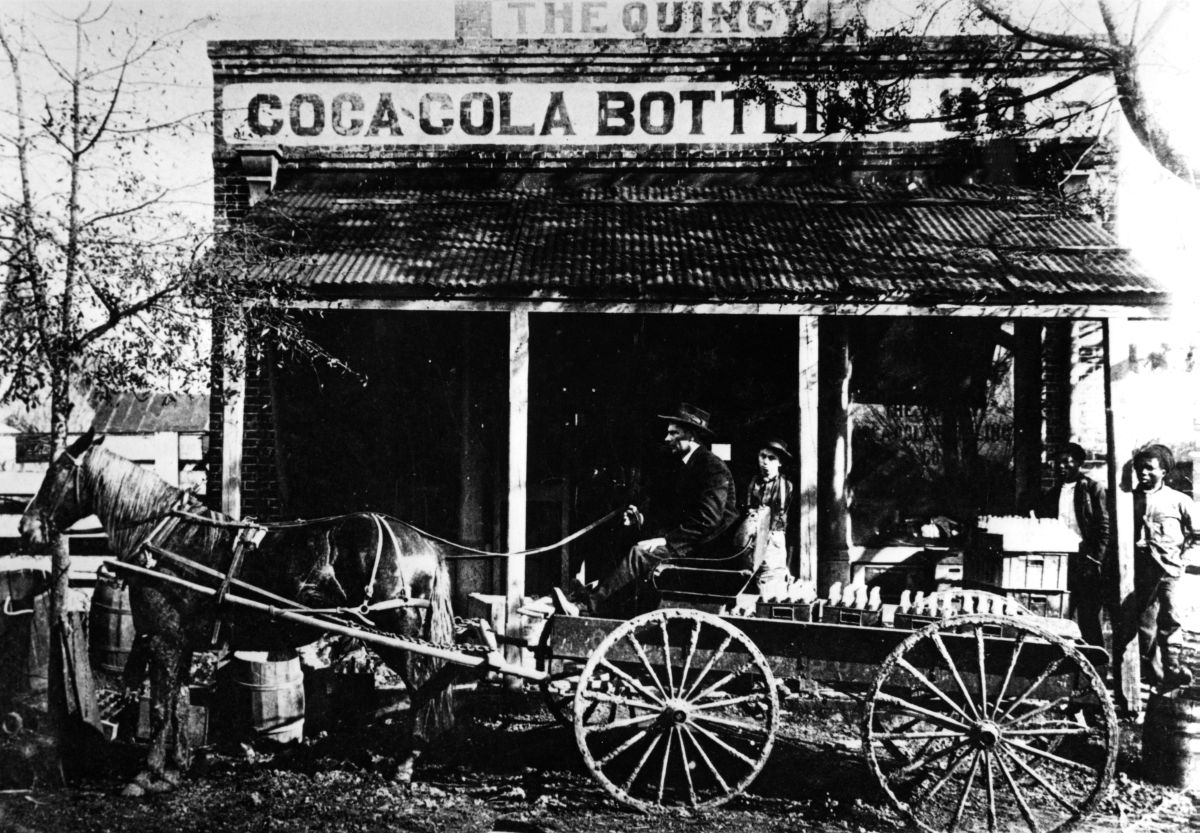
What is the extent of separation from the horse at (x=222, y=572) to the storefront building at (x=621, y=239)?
10.3 feet

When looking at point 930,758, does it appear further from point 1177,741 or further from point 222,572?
point 222,572

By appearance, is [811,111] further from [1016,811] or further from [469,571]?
[1016,811]

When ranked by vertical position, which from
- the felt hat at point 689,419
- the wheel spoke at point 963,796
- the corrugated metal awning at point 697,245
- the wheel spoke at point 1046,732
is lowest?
the wheel spoke at point 963,796

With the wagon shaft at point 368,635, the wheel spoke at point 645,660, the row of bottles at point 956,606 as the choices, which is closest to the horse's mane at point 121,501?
the wagon shaft at point 368,635

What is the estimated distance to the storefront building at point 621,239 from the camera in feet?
27.9

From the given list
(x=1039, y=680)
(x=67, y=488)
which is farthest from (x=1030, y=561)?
(x=67, y=488)

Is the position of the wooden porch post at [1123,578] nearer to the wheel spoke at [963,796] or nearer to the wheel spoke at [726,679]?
the wheel spoke at [963,796]

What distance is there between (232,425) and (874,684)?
221 inches

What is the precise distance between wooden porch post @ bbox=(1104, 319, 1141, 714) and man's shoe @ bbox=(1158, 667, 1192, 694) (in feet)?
2.40

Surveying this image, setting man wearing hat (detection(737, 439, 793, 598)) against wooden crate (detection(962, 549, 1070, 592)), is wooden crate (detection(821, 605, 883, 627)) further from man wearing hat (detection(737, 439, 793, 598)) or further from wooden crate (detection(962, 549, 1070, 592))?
wooden crate (detection(962, 549, 1070, 592))

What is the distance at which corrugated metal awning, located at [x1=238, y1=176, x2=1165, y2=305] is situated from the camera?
7051 millimetres

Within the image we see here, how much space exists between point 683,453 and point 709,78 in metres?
6.54

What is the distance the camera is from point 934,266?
7473mm

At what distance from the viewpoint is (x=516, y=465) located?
22.8ft
